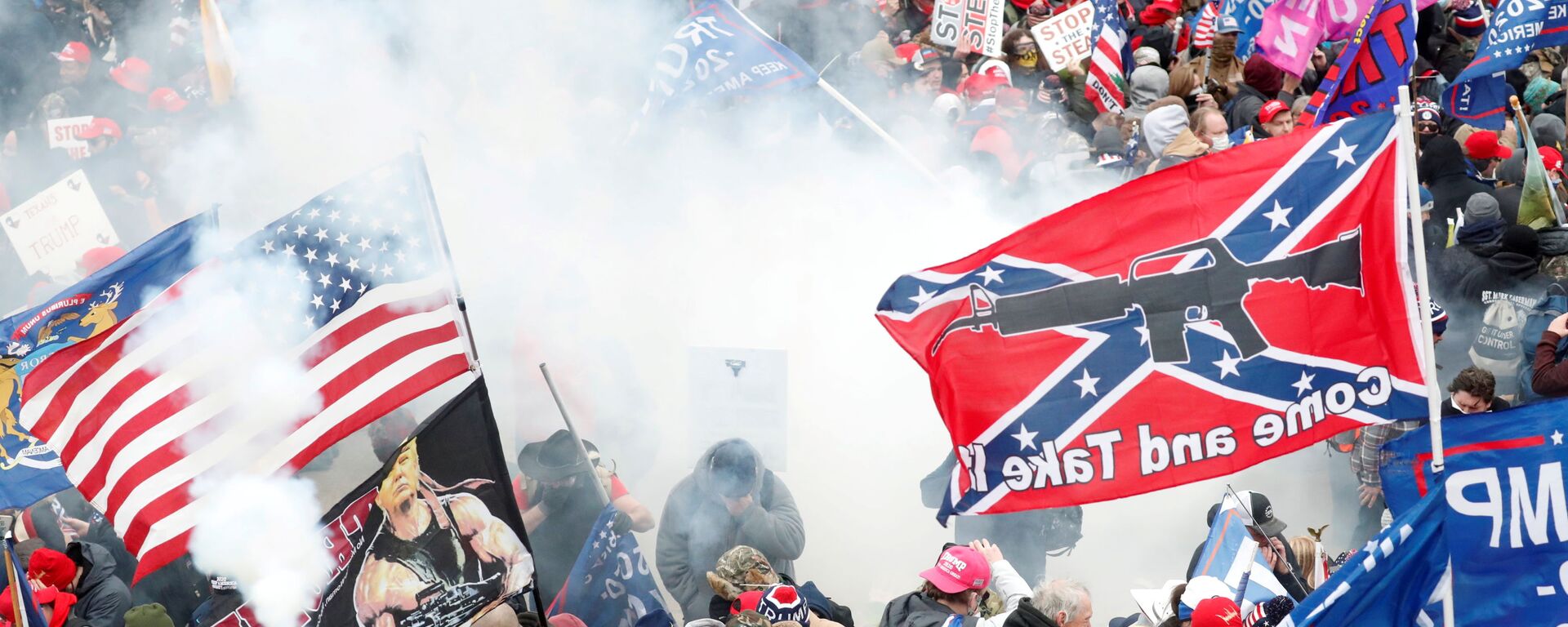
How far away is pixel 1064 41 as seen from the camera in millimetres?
10062

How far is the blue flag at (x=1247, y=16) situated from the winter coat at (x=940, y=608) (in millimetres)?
4437

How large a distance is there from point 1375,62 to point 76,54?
32.6 feet

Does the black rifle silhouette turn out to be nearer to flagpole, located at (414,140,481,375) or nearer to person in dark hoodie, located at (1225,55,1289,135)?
flagpole, located at (414,140,481,375)

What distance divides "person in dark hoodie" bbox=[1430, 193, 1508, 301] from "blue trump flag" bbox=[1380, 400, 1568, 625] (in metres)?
3.21

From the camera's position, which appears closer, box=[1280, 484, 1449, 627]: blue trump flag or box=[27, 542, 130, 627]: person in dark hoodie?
Result: box=[1280, 484, 1449, 627]: blue trump flag

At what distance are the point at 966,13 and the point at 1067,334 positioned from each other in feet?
20.0

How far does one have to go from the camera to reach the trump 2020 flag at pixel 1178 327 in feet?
14.5

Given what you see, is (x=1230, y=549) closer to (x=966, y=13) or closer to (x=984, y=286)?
(x=984, y=286)

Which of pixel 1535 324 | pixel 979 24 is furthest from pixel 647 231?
pixel 1535 324

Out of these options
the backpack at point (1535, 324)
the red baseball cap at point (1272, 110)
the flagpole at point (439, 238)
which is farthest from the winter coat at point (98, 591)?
the red baseball cap at point (1272, 110)

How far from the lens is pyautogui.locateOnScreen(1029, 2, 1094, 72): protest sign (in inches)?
396

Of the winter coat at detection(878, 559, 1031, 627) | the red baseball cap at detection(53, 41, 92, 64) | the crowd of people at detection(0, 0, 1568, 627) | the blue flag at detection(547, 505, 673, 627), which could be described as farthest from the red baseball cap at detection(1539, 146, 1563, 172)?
the red baseball cap at detection(53, 41, 92, 64)

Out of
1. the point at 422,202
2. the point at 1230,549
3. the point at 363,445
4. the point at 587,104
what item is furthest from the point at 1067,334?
the point at 587,104

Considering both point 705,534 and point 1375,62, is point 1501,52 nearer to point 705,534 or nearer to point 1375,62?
point 1375,62
